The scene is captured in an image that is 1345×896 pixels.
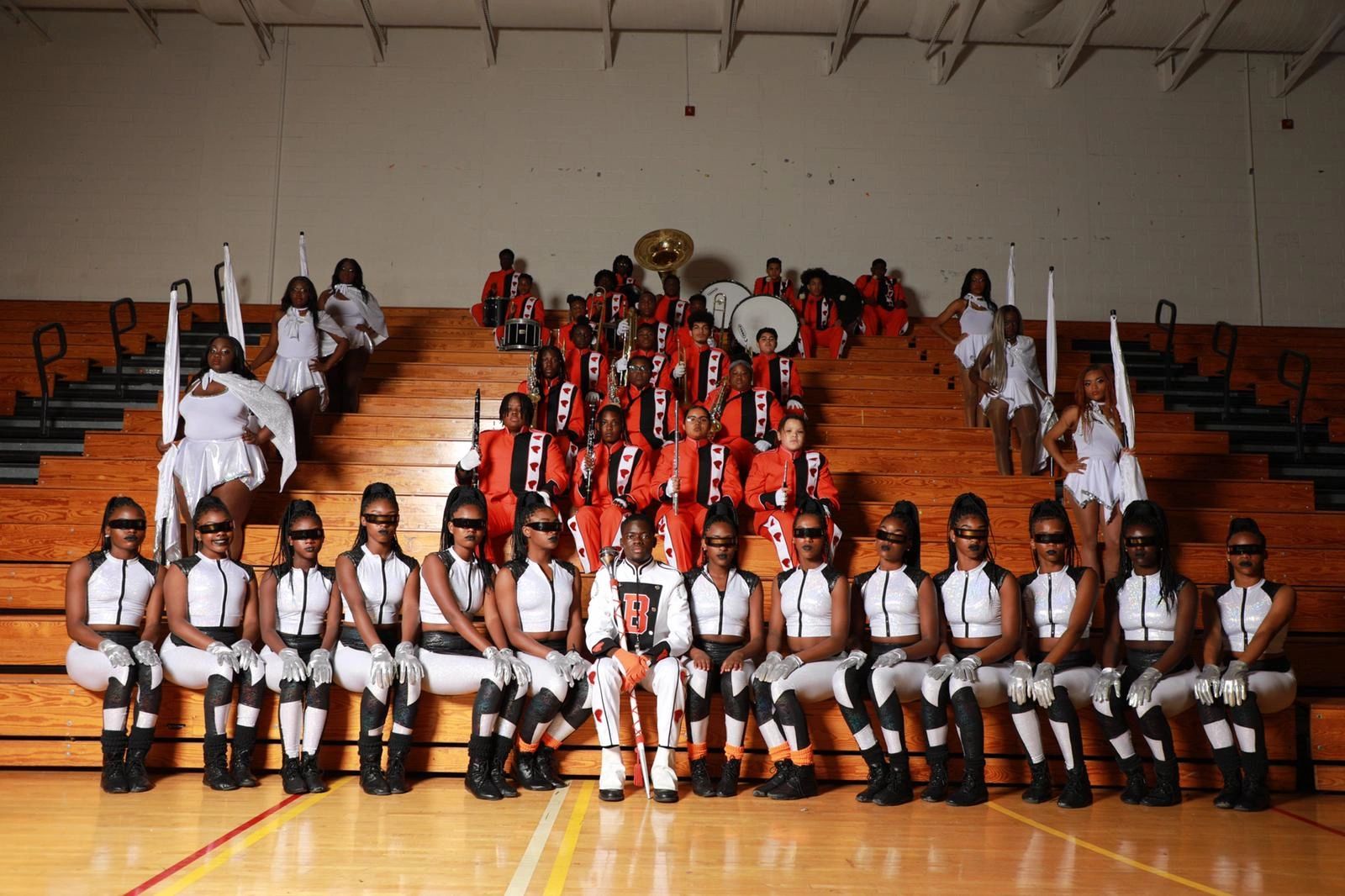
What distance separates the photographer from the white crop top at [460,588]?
16.7ft

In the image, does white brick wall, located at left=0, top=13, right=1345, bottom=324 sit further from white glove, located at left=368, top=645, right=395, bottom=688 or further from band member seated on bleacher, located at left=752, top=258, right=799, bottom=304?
white glove, located at left=368, top=645, right=395, bottom=688

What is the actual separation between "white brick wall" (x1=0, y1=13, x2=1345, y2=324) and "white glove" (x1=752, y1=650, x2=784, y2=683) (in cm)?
809

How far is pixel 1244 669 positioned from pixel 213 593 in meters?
4.40

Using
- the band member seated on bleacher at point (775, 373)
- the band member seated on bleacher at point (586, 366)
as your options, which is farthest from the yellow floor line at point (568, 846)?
the band member seated on bleacher at point (775, 373)

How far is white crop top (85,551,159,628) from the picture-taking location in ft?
16.2

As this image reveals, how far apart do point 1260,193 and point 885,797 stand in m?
10.7

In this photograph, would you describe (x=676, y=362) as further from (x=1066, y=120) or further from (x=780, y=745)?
(x=1066, y=120)

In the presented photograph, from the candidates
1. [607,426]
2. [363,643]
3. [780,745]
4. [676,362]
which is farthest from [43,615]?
[676,362]

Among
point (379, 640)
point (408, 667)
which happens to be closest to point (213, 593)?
point (379, 640)

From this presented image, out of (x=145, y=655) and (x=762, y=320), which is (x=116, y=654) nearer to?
(x=145, y=655)

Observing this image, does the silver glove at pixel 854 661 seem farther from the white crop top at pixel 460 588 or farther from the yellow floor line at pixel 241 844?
the yellow floor line at pixel 241 844

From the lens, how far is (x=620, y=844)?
12.7ft

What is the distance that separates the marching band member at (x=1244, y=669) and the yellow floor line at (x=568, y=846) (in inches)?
101

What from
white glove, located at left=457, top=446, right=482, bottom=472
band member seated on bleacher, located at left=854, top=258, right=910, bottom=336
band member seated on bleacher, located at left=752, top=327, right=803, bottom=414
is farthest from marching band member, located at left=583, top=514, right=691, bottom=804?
band member seated on bleacher, located at left=854, top=258, right=910, bottom=336
